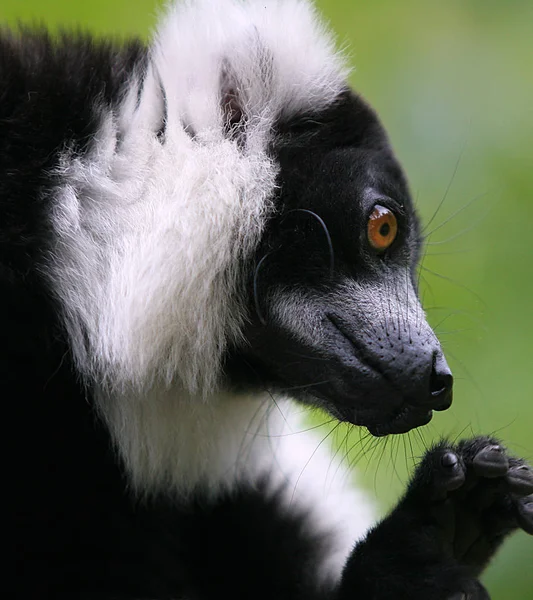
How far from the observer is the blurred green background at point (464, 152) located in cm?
382

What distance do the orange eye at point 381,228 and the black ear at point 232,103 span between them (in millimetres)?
411

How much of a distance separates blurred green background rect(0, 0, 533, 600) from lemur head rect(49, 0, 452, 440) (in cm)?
107

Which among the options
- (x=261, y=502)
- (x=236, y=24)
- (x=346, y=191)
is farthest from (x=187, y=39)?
(x=261, y=502)

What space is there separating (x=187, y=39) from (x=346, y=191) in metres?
0.60

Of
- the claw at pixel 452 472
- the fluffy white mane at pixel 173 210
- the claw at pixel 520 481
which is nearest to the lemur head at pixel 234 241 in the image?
the fluffy white mane at pixel 173 210

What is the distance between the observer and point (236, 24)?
8.41 ft

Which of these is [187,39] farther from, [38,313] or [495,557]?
[495,557]

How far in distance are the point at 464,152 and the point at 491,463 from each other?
2145mm

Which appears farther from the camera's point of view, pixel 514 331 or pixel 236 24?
pixel 514 331

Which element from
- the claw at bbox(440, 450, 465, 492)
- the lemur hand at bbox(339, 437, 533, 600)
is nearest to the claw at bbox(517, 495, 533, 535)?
the lemur hand at bbox(339, 437, 533, 600)

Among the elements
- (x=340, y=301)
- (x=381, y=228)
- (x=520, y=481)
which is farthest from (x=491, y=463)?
(x=381, y=228)

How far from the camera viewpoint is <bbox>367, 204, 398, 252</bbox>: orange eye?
2.50 m

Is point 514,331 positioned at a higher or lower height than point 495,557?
higher

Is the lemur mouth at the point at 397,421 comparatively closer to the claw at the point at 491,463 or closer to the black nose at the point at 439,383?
the black nose at the point at 439,383
